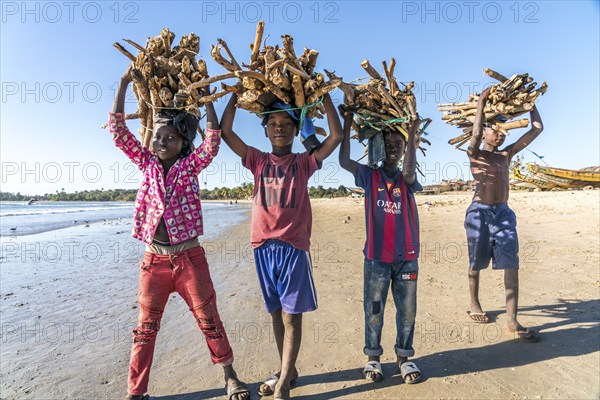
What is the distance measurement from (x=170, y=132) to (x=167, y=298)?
125 centimetres

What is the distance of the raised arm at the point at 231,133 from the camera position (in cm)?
278

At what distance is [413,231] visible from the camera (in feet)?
9.52

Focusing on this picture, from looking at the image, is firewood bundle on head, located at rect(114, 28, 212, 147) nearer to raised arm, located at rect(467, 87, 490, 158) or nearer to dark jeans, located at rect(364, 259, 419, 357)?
dark jeans, located at rect(364, 259, 419, 357)

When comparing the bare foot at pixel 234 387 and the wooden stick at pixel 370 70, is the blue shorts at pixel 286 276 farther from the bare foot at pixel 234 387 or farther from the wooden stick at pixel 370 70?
the wooden stick at pixel 370 70

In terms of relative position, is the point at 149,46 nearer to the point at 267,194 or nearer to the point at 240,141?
the point at 240,141

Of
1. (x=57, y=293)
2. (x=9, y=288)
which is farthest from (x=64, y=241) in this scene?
(x=57, y=293)

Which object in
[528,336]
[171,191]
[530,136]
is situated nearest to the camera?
[171,191]

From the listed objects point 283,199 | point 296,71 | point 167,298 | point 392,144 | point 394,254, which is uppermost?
point 296,71

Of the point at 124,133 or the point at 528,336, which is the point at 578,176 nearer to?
the point at 528,336

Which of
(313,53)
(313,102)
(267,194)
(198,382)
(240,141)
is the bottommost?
(198,382)

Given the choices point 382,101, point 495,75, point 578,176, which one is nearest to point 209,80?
point 382,101

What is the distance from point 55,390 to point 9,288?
387 centimetres

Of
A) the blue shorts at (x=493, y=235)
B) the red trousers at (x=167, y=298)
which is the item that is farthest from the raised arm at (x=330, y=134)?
the blue shorts at (x=493, y=235)

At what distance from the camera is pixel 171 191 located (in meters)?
2.68
